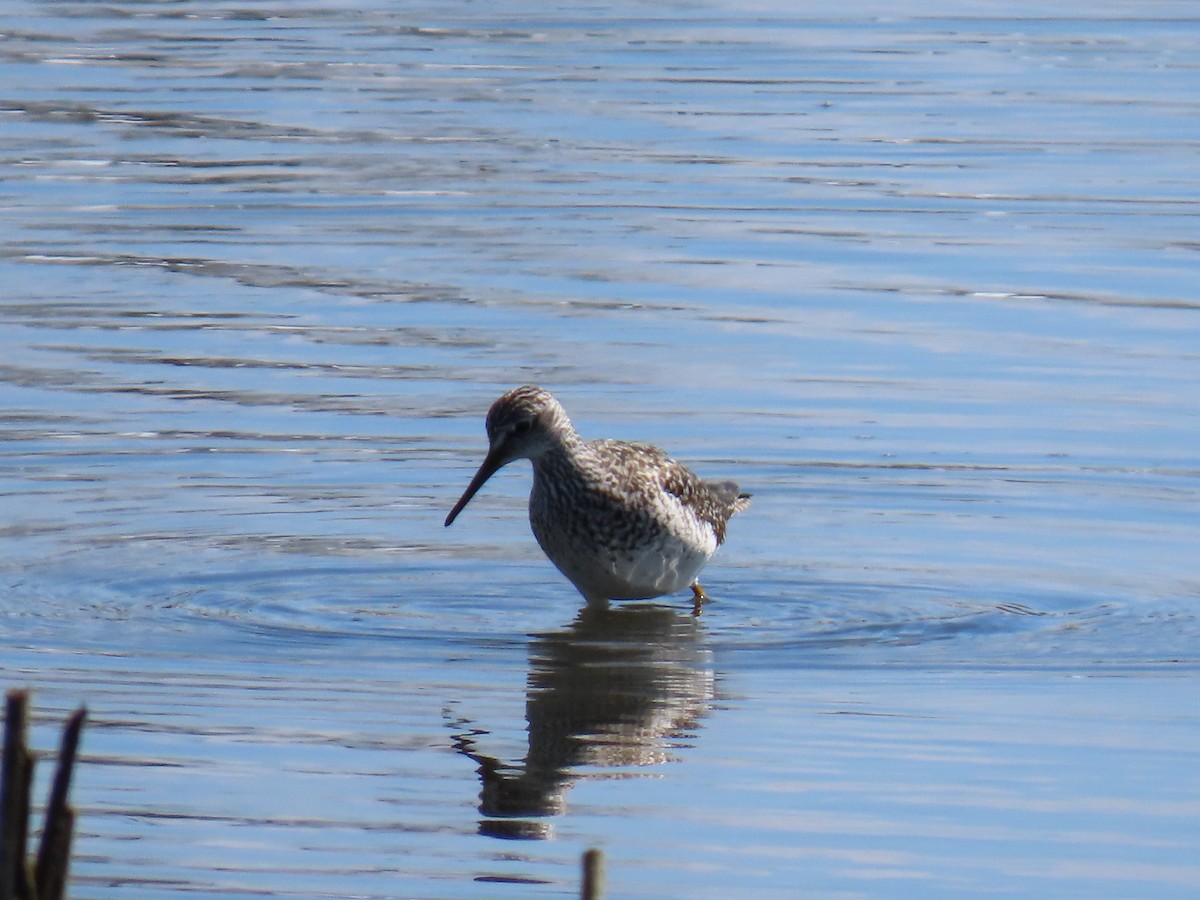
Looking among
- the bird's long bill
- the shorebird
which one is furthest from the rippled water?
the bird's long bill

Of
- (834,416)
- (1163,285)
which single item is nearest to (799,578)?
(834,416)

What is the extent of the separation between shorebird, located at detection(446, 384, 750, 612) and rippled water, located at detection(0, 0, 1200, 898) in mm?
230

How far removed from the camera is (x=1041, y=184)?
64.0ft

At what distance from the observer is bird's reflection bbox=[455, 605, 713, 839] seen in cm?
801

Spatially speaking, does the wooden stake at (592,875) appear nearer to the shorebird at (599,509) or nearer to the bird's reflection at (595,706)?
the bird's reflection at (595,706)

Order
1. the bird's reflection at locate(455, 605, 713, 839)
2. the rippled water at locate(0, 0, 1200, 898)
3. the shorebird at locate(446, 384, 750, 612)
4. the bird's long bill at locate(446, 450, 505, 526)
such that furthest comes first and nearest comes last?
the bird's long bill at locate(446, 450, 505, 526), the shorebird at locate(446, 384, 750, 612), the bird's reflection at locate(455, 605, 713, 839), the rippled water at locate(0, 0, 1200, 898)

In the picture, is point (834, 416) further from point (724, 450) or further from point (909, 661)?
point (909, 661)

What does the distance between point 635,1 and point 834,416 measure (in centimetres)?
1641

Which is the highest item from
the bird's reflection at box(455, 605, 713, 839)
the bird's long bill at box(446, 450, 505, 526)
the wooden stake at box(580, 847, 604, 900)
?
the bird's long bill at box(446, 450, 505, 526)

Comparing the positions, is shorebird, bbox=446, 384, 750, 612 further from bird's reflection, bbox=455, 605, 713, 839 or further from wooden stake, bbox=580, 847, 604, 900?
wooden stake, bbox=580, 847, 604, 900

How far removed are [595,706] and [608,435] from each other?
416 cm

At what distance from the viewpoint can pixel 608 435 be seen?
13.3m

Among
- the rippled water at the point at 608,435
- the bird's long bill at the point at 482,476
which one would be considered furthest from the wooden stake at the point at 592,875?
the bird's long bill at the point at 482,476

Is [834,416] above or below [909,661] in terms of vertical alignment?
above
